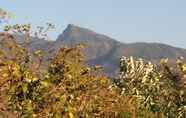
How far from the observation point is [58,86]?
51.4ft

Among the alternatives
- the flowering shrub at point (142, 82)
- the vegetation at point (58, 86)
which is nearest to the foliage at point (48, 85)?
the vegetation at point (58, 86)

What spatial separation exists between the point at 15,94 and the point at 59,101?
133cm

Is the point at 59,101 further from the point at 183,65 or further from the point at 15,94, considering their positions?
the point at 183,65

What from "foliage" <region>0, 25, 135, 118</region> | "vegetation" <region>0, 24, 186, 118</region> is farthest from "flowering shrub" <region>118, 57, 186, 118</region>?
"foliage" <region>0, 25, 135, 118</region>

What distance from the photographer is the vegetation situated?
1442 centimetres

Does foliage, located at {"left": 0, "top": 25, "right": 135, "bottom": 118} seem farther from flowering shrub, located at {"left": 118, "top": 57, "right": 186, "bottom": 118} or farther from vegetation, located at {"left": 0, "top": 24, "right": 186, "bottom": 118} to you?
flowering shrub, located at {"left": 118, "top": 57, "right": 186, "bottom": 118}

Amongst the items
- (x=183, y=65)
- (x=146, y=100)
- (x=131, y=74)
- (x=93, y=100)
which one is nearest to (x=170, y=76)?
(x=183, y=65)

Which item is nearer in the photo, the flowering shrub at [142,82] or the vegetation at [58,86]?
the vegetation at [58,86]

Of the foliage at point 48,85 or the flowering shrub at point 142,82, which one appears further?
the flowering shrub at point 142,82

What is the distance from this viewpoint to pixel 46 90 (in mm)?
15375

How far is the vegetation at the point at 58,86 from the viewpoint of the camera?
47.3 ft

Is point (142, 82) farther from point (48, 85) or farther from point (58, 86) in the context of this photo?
point (48, 85)

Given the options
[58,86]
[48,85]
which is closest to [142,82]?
[58,86]

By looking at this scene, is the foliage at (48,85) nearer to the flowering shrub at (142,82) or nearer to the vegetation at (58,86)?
the vegetation at (58,86)
